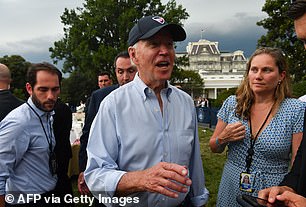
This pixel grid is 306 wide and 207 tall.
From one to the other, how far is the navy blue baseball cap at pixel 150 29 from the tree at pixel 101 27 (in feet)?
96.3

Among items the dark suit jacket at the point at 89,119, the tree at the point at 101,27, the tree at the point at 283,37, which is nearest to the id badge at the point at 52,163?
the dark suit jacket at the point at 89,119

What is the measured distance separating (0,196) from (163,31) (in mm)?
1907

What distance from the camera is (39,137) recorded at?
2.86 meters

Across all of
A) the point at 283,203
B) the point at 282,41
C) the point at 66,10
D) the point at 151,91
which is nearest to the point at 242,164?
the point at 283,203

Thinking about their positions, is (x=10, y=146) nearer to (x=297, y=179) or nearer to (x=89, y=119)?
(x=89, y=119)

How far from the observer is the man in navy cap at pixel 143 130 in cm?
187

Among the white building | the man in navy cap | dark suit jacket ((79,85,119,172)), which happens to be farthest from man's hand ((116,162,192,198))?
the white building

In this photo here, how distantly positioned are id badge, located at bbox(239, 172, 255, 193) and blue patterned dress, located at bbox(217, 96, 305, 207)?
0.03 metres

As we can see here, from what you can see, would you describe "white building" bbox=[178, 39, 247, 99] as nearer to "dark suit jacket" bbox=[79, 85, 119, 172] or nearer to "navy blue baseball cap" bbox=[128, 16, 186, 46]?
"dark suit jacket" bbox=[79, 85, 119, 172]

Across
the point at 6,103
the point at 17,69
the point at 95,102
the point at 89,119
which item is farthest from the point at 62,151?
the point at 17,69

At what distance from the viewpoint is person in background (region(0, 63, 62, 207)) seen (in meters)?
2.62

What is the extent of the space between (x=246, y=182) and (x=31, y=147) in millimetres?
1948

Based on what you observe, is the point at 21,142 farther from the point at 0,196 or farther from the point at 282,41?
the point at 282,41

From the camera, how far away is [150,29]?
2.09m
